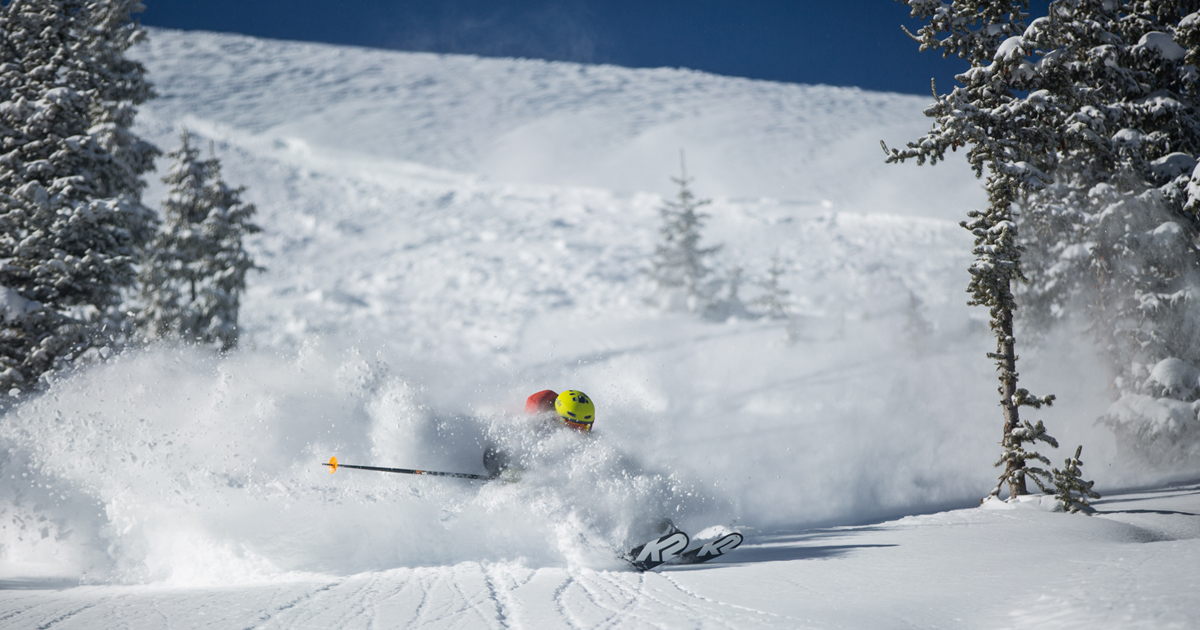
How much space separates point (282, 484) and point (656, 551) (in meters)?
5.08

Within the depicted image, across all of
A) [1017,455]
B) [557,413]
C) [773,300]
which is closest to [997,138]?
[1017,455]

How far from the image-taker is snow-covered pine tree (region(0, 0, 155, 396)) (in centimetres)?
1386

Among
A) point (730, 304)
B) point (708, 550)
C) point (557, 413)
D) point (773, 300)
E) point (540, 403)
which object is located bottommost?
point (708, 550)

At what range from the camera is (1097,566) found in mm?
6312

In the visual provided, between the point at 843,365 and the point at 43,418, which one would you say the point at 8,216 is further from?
the point at 843,365

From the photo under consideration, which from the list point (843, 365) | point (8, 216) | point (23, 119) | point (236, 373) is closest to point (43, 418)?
point (236, 373)

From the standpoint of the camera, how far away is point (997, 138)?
35.0 feet

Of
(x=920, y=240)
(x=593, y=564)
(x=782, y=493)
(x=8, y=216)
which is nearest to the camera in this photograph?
(x=593, y=564)

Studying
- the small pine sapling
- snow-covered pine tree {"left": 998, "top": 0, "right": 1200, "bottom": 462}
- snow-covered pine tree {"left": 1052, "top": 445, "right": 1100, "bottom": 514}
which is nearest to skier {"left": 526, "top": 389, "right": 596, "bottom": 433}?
the small pine sapling

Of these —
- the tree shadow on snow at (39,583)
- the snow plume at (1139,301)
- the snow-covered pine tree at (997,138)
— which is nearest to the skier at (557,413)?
the tree shadow on snow at (39,583)

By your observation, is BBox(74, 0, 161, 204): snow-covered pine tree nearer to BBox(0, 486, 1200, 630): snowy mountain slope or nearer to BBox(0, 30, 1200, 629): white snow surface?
BBox(0, 30, 1200, 629): white snow surface

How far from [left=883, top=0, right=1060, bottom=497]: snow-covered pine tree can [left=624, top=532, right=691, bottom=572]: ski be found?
19.1ft

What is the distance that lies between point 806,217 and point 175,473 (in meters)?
59.6

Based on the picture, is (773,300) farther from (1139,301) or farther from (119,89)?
(119,89)
